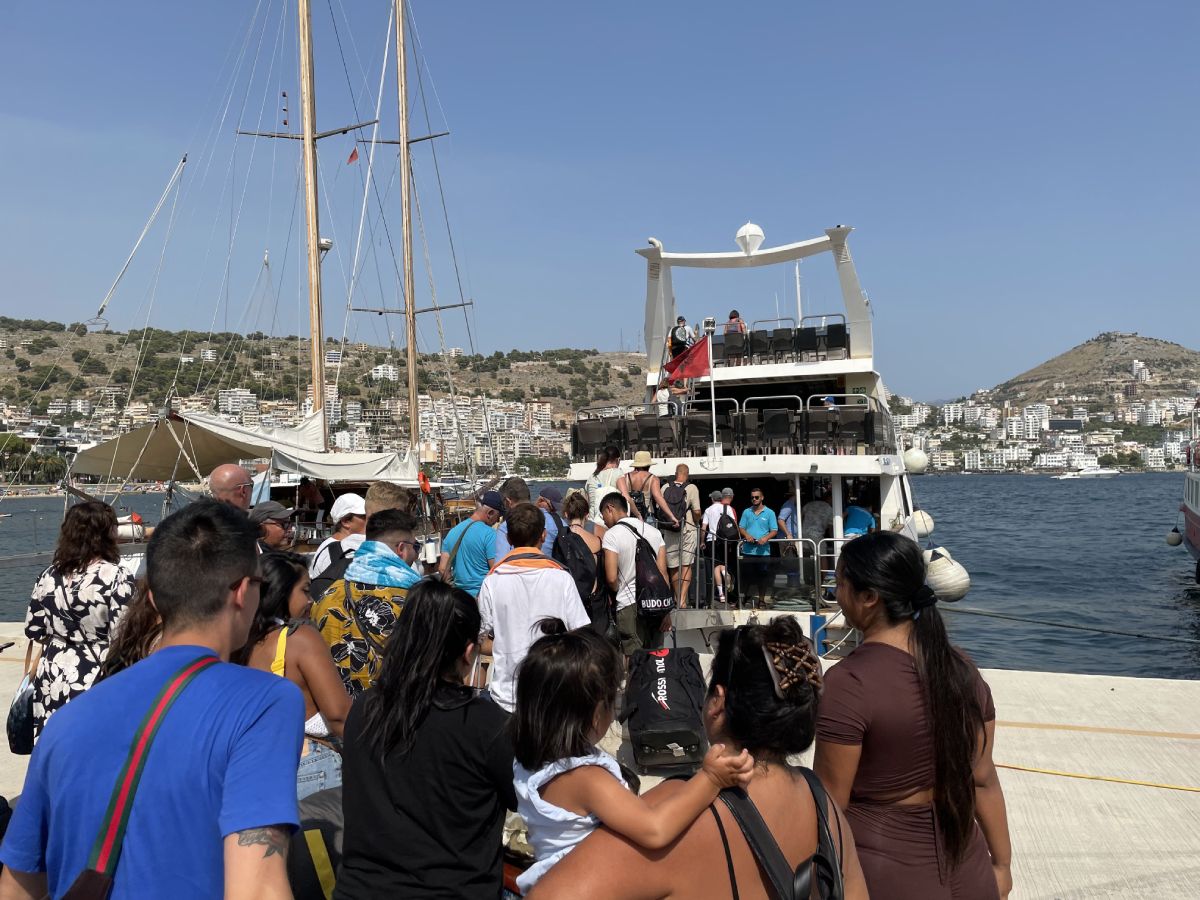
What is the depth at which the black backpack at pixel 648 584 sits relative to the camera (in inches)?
285

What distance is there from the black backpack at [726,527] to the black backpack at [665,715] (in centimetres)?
481

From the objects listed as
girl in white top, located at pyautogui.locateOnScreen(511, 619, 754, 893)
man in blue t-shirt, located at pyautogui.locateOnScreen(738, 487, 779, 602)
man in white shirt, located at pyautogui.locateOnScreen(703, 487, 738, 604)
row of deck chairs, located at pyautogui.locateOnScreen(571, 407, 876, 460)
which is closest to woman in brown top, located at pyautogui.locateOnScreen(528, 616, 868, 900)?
girl in white top, located at pyautogui.locateOnScreen(511, 619, 754, 893)

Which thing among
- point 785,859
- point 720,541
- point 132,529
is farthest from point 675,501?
point 132,529

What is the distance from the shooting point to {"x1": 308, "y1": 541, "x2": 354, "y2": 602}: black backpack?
4.91m

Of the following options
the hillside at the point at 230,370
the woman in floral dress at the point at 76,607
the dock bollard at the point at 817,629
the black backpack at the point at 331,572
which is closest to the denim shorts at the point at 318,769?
the woman in floral dress at the point at 76,607

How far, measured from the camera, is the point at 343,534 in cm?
559

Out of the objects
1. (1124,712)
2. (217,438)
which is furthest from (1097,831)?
(217,438)

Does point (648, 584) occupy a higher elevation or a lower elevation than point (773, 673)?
lower

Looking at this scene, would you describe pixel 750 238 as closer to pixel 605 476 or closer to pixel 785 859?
pixel 605 476

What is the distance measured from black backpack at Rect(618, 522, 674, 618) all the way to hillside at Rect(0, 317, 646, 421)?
56.7 meters

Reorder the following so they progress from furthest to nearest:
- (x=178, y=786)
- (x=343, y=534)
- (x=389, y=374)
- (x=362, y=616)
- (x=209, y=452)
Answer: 1. (x=389, y=374)
2. (x=209, y=452)
3. (x=343, y=534)
4. (x=362, y=616)
5. (x=178, y=786)

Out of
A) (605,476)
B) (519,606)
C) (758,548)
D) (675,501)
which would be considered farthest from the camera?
(758,548)

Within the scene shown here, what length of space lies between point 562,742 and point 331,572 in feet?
9.74

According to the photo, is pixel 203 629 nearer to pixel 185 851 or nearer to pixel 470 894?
pixel 185 851
